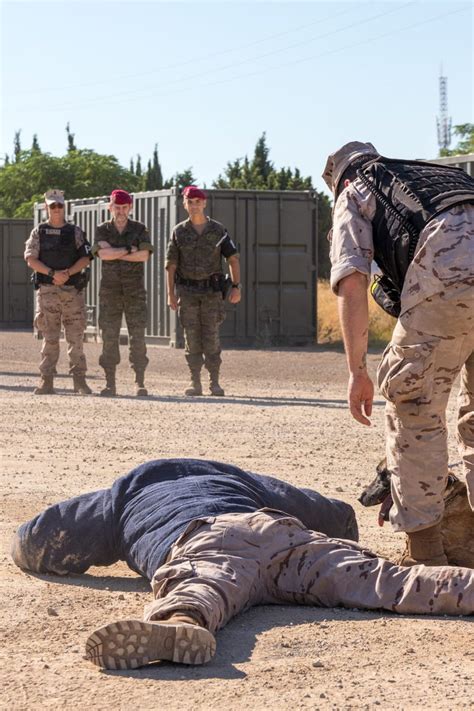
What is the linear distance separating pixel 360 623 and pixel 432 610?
0.80 ft

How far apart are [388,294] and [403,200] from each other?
458 millimetres

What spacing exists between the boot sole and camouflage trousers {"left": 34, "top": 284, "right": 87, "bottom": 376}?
9798 mm

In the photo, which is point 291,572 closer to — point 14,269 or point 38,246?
point 38,246

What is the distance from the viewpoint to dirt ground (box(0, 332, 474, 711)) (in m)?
3.62

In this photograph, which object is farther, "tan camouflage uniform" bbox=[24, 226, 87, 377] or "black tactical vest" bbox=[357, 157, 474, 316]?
"tan camouflage uniform" bbox=[24, 226, 87, 377]

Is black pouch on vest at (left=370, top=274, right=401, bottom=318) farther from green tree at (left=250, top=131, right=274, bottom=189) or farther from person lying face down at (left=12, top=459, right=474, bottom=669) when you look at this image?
green tree at (left=250, top=131, right=274, bottom=189)

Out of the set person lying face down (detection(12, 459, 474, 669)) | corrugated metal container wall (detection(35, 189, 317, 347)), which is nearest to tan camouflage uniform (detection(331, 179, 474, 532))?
person lying face down (detection(12, 459, 474, 669))

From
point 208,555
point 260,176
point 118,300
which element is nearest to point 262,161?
point 260,176

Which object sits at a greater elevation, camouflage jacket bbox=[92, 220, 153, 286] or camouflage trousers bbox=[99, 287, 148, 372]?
camouflage jacket bbox=[92, 220, 153, 286]

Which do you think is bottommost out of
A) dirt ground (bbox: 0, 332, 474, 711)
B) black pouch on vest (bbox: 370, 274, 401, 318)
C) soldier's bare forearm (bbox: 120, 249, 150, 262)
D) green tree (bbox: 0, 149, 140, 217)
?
dirt ground (bbox: 0, 332, 474, 711)

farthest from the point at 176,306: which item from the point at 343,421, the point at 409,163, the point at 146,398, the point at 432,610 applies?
the point at 432,610

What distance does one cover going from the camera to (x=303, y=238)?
23.6 metres

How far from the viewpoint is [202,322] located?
13867mm

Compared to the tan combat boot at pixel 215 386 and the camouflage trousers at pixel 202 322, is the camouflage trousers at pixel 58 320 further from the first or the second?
the tan combat boot at pixel 215 386
